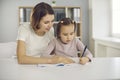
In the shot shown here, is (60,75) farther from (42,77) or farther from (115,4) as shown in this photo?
(115,4)

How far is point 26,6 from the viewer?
13.5ft

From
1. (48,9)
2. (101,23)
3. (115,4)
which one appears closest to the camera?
(48,9)

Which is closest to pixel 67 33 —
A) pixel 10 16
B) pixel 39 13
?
pixel 39 13

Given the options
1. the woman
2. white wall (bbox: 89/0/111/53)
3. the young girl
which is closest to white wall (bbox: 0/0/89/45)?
white wall (bbox: 89/0/111/53)

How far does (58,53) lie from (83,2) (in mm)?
2964

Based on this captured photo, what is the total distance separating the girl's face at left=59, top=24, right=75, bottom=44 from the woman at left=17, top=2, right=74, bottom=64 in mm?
102

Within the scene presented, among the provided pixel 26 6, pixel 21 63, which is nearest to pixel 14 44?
pixel 21 63

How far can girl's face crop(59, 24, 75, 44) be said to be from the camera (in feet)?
5.24

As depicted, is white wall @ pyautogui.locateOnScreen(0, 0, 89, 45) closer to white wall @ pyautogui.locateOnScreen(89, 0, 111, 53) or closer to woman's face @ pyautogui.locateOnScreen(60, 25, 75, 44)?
white wall @ pyautogui.locateOnScreen(89, 0, 111, 53)

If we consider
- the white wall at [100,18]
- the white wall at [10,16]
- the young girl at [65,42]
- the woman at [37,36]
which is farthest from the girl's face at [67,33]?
the white wall at [10,16]

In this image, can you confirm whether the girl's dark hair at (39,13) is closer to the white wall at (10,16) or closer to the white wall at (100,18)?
the white wall at (100,18)

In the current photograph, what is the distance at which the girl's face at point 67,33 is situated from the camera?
1.60 m

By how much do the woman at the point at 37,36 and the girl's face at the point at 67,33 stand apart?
0.10m

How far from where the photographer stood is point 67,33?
5.28 ft
